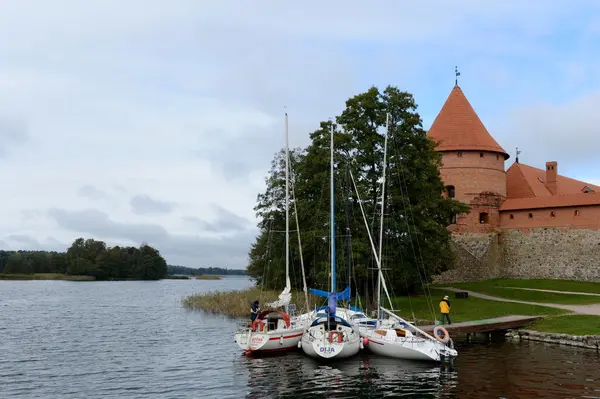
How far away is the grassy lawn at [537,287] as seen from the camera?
1405 inches

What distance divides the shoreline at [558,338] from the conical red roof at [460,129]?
25.0 m

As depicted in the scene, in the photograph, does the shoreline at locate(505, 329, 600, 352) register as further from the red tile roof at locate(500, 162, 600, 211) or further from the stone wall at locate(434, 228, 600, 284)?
the red tile roof at locate(500, 162, 600, 211)

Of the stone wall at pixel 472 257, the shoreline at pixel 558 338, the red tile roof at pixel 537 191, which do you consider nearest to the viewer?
the shoreline at pixel 558 338

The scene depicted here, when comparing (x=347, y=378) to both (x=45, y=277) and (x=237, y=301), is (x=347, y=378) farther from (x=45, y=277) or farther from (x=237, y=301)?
(x=45, y=277)

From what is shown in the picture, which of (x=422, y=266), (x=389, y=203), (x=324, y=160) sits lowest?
(x=422, y=266)

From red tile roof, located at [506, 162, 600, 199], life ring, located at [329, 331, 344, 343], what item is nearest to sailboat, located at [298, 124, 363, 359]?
life ring, located at [329, 331, 344, 343]

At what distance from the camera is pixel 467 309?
3216 centimetres

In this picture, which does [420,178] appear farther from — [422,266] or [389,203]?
[422,266]

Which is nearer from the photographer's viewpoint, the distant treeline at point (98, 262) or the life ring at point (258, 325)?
the life ring at point (258, 325)

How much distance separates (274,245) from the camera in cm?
4784

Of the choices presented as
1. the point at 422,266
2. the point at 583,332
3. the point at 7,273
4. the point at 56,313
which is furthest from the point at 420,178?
the point at 7,273

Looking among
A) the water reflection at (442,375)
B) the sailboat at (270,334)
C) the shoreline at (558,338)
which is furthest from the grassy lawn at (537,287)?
the sailboat at (270,334)

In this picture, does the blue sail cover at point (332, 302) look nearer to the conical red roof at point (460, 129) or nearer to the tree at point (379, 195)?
the tree at point (379, 195)

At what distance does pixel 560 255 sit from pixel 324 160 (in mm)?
24606
